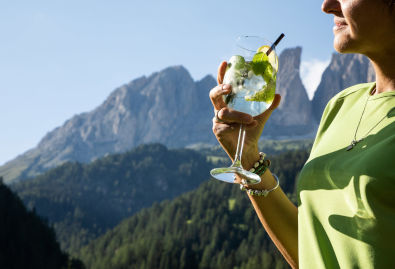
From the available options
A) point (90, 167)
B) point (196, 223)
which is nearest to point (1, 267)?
point (196, 223)

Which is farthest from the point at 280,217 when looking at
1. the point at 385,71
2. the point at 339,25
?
the point at 339,25

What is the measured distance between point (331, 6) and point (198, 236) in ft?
340

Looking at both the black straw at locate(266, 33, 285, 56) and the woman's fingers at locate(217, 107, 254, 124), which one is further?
the black straw at locate(266, 33, 285, 56)

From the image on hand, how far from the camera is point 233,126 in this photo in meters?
1.99

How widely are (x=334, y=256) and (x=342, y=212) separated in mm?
160

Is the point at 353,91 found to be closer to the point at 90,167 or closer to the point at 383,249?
the point at 383,249

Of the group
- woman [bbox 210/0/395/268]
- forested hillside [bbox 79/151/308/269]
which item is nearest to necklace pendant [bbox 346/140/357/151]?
woman [bbox 210/0/395/268]

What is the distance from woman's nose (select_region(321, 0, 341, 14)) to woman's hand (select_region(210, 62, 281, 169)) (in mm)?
540

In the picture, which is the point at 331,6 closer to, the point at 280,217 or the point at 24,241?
the point at 280,217

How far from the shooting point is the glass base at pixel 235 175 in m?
1.92

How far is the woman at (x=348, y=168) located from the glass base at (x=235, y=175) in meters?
0.09

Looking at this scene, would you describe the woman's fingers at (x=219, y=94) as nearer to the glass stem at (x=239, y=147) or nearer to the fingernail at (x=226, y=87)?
the fingernail at (x=226, y=87)

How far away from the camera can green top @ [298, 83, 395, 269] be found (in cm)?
135

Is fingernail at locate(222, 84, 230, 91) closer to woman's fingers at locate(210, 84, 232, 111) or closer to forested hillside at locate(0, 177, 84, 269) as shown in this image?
woman's fingers at locate(210, 84, 232, 111)
